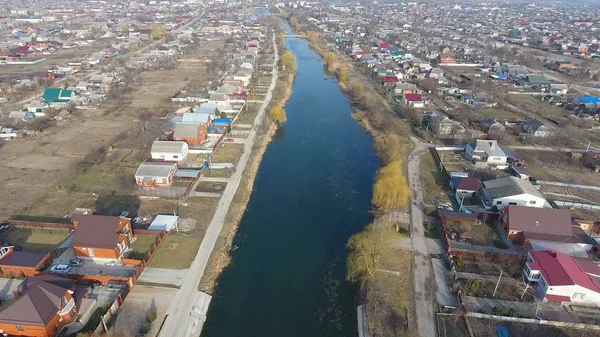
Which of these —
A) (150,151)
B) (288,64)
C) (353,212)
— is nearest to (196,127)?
(150,151)

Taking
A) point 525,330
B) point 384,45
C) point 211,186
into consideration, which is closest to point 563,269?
point 525,330

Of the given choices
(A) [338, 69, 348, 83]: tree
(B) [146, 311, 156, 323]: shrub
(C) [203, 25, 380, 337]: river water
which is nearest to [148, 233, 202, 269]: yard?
(C) [203, 25, 380, 337]: river water

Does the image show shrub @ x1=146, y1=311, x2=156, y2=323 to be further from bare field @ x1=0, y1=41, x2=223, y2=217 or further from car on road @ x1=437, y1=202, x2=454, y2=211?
car on road @ x1=437, y1=202, x2=454, y2=211

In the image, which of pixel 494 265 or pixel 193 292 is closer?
pixel 193 292

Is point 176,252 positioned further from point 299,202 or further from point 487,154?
point 487,154

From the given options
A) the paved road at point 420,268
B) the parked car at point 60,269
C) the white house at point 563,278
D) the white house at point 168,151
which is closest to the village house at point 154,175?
the white house at point 168,151

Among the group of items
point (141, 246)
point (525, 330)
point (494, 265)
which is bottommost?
point (494, 265)

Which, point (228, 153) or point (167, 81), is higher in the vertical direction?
point (228, 153)
